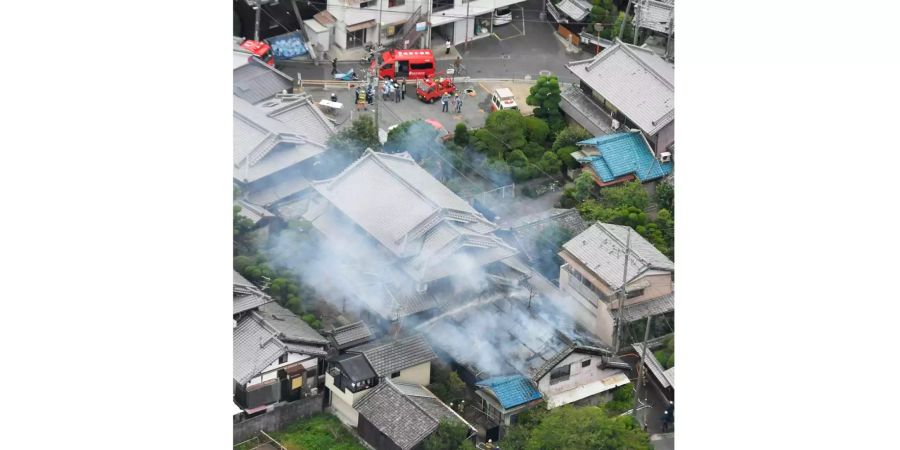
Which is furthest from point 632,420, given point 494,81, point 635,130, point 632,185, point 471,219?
point 494,81

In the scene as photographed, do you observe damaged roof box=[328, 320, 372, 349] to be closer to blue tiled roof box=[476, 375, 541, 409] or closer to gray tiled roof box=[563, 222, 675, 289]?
blue tiled roof box=[476, 375, 541, 409]

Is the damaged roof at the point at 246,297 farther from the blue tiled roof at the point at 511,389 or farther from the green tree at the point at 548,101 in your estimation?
the green tree at the point at 548,101

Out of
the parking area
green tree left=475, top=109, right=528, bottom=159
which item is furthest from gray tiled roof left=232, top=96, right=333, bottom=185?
green tree left=475, top=109, right=528, bottom=159

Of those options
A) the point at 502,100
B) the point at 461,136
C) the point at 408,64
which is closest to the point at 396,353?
the point at 461,136

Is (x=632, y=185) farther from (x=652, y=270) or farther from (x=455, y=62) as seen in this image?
(x=455, y=62)

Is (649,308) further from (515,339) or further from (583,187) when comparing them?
(583,187)
